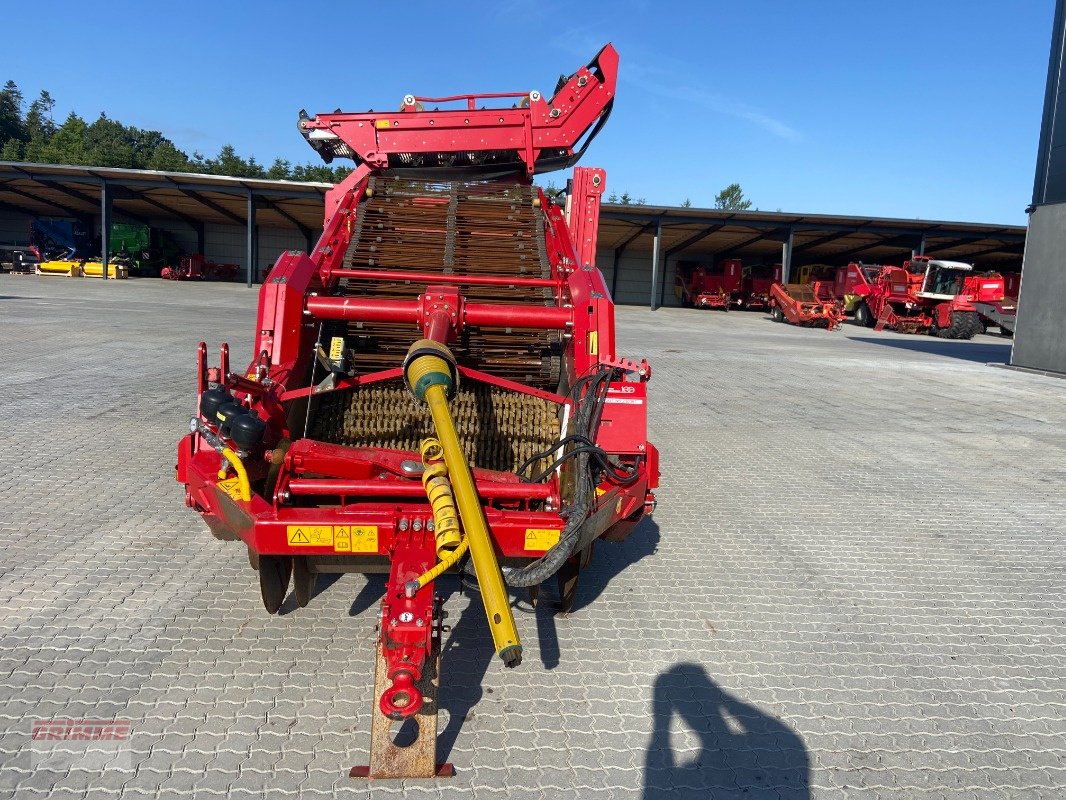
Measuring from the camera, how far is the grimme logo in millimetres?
2348

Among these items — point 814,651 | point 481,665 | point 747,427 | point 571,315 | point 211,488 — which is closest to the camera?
point 211,488

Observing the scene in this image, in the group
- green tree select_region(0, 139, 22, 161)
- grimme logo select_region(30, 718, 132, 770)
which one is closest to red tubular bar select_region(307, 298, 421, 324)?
grimme logo select_region(30, 718, 132, 770)

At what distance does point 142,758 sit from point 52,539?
2.22 metres

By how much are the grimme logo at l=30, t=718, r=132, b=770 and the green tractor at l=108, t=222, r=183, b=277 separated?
109ft

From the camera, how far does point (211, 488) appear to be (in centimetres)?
283

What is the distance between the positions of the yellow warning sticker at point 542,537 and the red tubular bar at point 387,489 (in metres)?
0.28

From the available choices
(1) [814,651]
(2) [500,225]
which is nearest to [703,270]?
(2) [500,225]

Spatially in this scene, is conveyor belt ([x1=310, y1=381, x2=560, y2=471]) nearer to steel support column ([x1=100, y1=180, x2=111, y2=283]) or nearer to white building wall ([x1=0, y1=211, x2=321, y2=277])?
steel support column ([x1=100, y1=180, x2=111, y2=283])

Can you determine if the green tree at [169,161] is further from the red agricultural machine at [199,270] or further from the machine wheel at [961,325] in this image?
the machine wheel at [961,325]

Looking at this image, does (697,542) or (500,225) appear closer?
(697,542)

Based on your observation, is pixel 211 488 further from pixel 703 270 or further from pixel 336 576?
pixel 703 270

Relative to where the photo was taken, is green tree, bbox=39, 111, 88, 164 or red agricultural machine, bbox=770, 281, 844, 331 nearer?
red agricultural machine, bbox=770, 281, 844, 331

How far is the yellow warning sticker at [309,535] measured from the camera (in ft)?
8.81

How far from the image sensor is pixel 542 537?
9.24 feet
